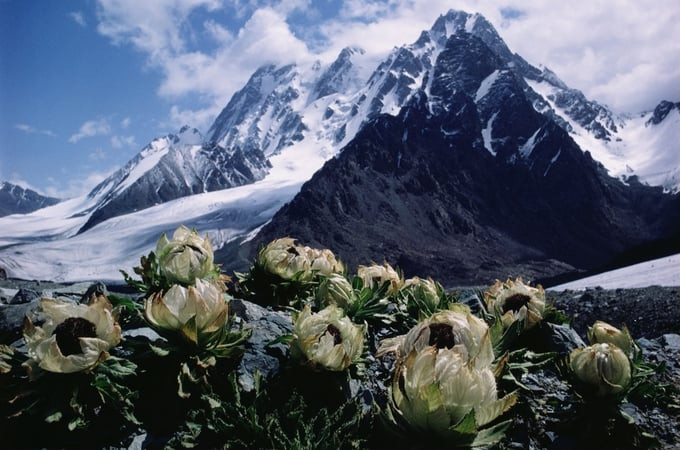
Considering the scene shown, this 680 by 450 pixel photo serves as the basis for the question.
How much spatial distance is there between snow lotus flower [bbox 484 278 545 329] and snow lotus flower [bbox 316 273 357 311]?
1103mm

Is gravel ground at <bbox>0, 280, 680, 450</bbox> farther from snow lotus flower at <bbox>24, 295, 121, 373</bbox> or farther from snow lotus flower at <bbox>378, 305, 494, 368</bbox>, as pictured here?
snow lotus flower at <bbox>24, 295, 121, 373</bbox>

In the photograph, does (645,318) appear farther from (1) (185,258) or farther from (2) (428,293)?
(1) (185,258)

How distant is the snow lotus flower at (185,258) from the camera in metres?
3.44

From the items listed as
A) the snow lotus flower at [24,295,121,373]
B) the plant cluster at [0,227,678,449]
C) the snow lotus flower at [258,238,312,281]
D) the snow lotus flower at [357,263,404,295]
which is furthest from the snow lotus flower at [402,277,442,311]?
the snow lotus flower at [24,295,121,373]

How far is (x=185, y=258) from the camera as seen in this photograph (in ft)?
11.3

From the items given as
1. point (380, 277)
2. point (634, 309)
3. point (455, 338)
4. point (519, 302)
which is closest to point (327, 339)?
point (455, 338)

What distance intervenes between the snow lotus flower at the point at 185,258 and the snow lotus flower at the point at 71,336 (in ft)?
1.79

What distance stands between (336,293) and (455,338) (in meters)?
1.11

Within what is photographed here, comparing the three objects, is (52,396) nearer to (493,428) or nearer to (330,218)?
(493,428)

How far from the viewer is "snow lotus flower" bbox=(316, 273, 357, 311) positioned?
362 centimetres

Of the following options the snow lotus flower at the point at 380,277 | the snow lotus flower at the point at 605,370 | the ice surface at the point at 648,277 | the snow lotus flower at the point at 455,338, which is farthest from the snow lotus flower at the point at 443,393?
the ice surface at the point at 648,277

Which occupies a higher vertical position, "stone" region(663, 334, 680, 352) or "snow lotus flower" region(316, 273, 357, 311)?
"snow lotus flower" region(316, 273, 357, 311)

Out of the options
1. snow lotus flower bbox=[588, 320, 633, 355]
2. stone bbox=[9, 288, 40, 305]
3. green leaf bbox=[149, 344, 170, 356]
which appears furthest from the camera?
stone bbox=[9, 288, 40, 305]

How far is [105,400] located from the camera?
275 centimetres
